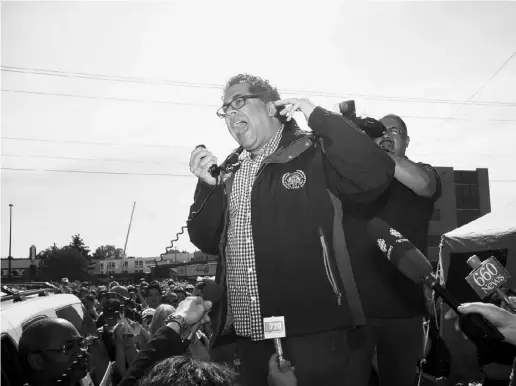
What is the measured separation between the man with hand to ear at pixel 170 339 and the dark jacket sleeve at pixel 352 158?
0.92 metres

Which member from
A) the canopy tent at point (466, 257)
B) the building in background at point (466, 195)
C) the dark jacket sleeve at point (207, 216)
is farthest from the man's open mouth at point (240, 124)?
the building in background at point (466, 195)

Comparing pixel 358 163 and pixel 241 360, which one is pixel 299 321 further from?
pixel 358 163

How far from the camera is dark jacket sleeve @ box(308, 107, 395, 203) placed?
2148mm

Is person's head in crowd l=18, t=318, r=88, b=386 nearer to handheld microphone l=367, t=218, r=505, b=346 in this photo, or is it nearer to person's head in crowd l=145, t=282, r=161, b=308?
handheld microphone l=367, t=218, r=505, b=346

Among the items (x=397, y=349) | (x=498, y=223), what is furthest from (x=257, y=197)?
(x=498, y=223)

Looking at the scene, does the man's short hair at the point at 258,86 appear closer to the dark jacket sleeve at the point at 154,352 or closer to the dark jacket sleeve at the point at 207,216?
the dark jacket sleeve at the point at 207,216

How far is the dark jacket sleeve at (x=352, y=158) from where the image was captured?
7.05 ft

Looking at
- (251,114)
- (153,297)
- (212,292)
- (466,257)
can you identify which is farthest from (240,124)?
(153,297)

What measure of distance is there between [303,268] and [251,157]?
27.4 inches

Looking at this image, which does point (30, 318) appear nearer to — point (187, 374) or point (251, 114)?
point (251, 114)

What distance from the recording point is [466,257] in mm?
7430

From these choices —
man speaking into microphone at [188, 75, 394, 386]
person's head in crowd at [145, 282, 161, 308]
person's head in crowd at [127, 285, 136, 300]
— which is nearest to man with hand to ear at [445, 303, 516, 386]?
man speaking into microphone at [188, 75, 394, 386]

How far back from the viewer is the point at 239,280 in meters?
2.42

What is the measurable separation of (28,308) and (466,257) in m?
6.05
